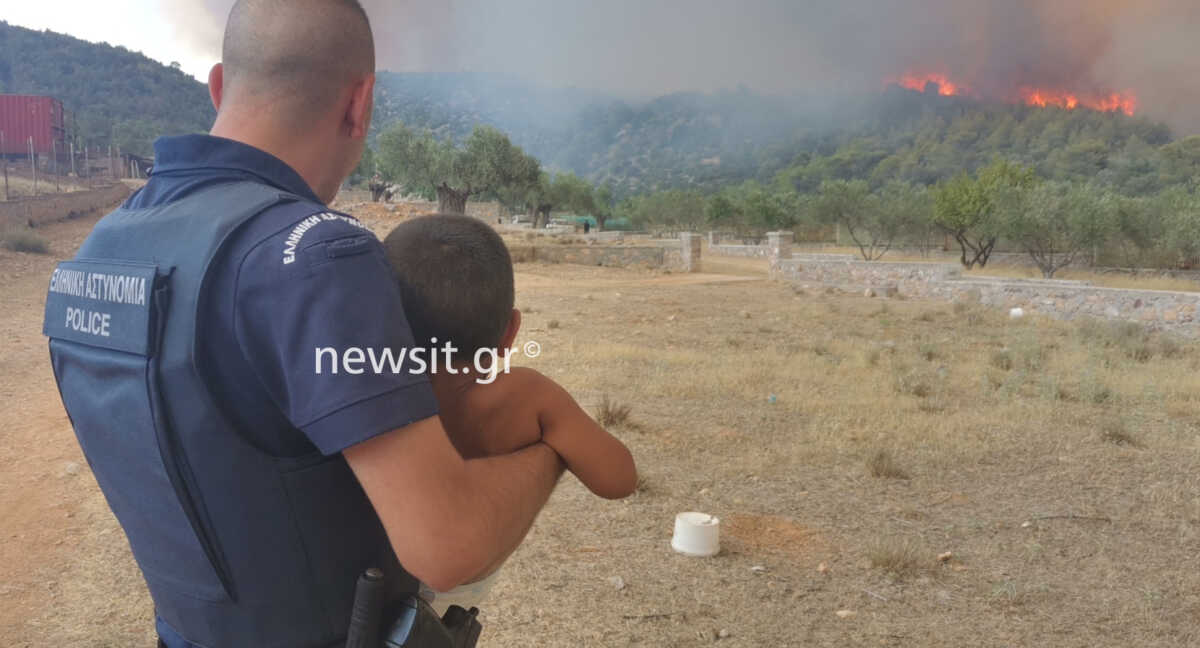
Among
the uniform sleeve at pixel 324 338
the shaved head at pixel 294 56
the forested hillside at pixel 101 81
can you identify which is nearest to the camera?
the uniform sleeve at pixel 324 338

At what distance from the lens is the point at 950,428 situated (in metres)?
6.91

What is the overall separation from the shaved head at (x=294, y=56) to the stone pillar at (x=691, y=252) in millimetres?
26872

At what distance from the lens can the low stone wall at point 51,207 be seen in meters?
18.7

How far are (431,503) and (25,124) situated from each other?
48.2 meters

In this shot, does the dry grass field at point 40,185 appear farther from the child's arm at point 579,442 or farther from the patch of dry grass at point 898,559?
the child's arm at point 579,442

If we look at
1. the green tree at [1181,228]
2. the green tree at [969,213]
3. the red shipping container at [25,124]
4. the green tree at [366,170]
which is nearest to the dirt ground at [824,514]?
the green tree at [1181,228]

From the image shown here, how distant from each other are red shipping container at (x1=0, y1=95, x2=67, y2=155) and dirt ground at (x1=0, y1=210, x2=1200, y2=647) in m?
36.1

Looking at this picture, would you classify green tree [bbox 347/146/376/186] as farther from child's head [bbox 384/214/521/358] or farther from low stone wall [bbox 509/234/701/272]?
child's head [bbox 384/214/521/358]

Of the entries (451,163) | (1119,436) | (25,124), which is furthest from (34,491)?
(25,124)

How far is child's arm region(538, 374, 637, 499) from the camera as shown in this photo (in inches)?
53.3

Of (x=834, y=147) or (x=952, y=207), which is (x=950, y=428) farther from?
(x=834, y=147)

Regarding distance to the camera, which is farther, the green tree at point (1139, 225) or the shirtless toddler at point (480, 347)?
the green tree at point (1139, 225)

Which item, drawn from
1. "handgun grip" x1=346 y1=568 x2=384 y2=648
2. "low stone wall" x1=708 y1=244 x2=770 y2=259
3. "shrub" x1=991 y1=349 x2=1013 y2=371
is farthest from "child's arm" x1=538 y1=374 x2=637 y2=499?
"low stone wall" x1=708 y1=244 x2=770 y2=259

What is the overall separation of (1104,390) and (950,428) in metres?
Result: 2.76
